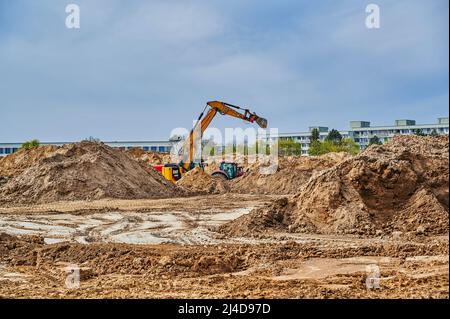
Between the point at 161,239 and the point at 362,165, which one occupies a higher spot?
the point at 362,165

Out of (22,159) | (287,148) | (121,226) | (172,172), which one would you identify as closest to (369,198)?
(121,226)

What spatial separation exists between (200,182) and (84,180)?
9.13 meters

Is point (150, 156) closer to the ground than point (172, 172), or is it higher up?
higher up

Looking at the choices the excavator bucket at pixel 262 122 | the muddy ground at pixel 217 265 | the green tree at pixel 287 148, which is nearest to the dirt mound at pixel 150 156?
the green tree at pixel 287 148

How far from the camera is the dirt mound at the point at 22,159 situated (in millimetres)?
44438

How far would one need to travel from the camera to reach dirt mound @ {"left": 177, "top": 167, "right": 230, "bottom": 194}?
37812 mm

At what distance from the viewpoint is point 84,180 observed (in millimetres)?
31391

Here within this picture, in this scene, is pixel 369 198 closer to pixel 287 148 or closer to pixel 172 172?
pixel 172 172

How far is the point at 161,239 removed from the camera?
15320mm

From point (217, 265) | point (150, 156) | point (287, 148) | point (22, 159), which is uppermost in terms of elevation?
point (287, 148)

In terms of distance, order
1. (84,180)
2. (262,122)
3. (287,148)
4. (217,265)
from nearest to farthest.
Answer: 1. (217,265)
2. (84,180)
3. (262,122)
4. (287,148)
